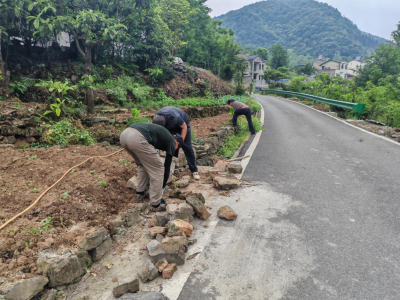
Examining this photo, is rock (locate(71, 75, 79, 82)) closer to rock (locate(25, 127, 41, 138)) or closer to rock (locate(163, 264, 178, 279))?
rock (locate(25, 127, 41, 138))

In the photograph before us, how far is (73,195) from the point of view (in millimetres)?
4293

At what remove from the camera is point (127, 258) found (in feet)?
11.0

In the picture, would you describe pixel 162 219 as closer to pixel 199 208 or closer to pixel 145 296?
pixel 199 208

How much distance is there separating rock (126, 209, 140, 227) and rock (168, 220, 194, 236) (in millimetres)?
745

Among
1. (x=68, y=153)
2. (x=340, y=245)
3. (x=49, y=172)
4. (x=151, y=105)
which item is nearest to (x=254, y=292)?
(x=340, y=245)

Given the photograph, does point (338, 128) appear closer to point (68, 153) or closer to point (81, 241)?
point (68, 153)

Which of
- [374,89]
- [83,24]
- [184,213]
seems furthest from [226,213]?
[374,89]

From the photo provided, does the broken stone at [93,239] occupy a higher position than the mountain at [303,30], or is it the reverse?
the mountain at [303,30]

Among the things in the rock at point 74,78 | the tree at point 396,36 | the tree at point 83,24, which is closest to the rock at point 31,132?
the tree at point 83,24

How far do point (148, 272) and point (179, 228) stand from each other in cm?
79

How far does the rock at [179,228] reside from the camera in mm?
3542

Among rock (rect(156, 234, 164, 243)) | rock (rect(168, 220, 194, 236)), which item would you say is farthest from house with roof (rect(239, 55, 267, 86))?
rock (rect(156, 234, 164, 243))

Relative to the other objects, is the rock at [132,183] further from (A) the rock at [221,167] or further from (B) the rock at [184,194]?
(A) the rock at [221,167]

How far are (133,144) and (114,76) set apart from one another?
1046 cm
